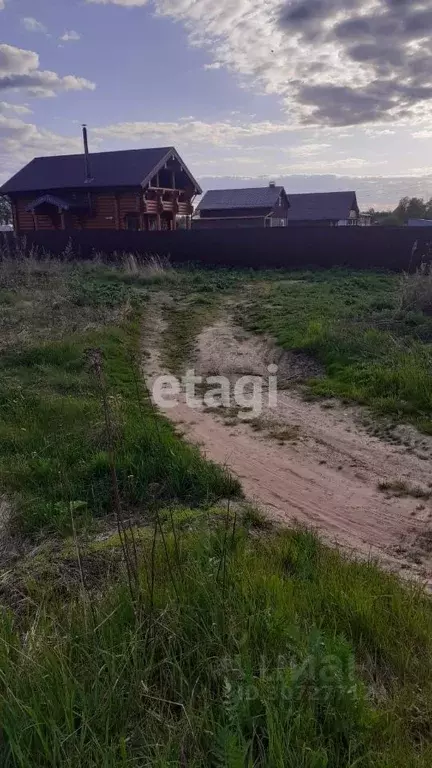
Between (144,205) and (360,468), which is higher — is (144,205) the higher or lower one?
the higher one

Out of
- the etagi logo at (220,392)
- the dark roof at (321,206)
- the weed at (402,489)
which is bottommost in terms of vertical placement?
the weed at (402,489)

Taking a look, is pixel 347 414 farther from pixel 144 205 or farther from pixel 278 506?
pixel 144 205

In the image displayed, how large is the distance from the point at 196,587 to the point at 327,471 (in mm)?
2403

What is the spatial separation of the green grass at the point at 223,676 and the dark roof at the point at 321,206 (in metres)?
42.9

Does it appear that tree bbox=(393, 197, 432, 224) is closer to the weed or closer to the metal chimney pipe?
the metal chimney pipe

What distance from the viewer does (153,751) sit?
166 cm

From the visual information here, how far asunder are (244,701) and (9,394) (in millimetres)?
4898

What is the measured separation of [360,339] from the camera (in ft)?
24.7

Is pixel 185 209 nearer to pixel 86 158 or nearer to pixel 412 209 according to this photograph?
pixel 86 158

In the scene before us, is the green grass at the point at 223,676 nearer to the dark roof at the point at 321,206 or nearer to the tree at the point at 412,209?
the dark roof at the point at 321,206

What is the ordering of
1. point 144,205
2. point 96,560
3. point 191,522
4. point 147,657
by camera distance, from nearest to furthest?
1. point 147,657
2. point 96,560
3. point 191,522
4. point 144,205

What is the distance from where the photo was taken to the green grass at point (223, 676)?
1628 mm

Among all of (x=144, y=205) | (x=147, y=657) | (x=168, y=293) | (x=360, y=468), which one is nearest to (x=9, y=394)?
(x=360, y=468)

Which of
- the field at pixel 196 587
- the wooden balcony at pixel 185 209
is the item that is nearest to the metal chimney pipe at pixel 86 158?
the wooden balcony at pixel 185 209
